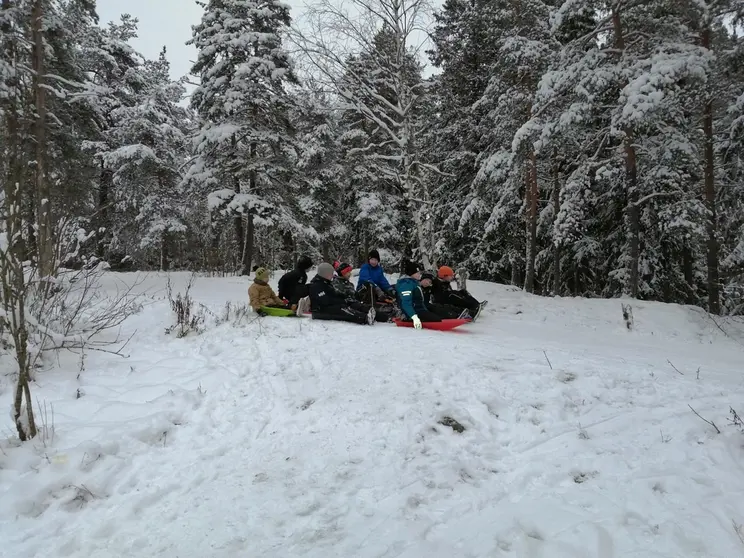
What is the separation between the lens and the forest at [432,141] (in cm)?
906

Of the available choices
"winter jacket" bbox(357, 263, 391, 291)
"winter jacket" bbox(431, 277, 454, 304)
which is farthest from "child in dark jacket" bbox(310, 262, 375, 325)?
"winter jacket" bbox(431, 277, 454, 304)

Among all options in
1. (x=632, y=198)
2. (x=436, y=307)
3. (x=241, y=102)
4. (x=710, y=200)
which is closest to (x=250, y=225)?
(x=241, y=102)

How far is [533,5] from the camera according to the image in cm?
1256

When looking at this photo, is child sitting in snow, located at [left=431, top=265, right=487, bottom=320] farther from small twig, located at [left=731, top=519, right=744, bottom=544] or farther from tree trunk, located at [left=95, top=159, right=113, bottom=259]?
tree trunk, located at [left=95, top=159, right=113, bottom=259]

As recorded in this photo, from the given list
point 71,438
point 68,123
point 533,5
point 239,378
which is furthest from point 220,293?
point 533,5

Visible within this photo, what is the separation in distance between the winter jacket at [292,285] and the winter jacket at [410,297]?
220 cm

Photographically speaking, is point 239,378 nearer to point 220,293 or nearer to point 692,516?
point 692,516

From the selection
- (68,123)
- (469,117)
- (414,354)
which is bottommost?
(414,354)

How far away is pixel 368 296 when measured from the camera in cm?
919

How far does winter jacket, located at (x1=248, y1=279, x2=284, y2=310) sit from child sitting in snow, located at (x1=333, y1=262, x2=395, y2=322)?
1214 mm

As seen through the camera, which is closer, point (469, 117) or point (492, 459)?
point (492, 459)

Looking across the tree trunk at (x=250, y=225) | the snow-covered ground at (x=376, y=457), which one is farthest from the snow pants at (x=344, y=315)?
the tree trunk at (x=250, y=225)

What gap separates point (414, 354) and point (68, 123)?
1196 centimetres

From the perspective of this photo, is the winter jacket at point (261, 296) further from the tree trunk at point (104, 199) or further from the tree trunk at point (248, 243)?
the tree trunk at point (104, 199)
